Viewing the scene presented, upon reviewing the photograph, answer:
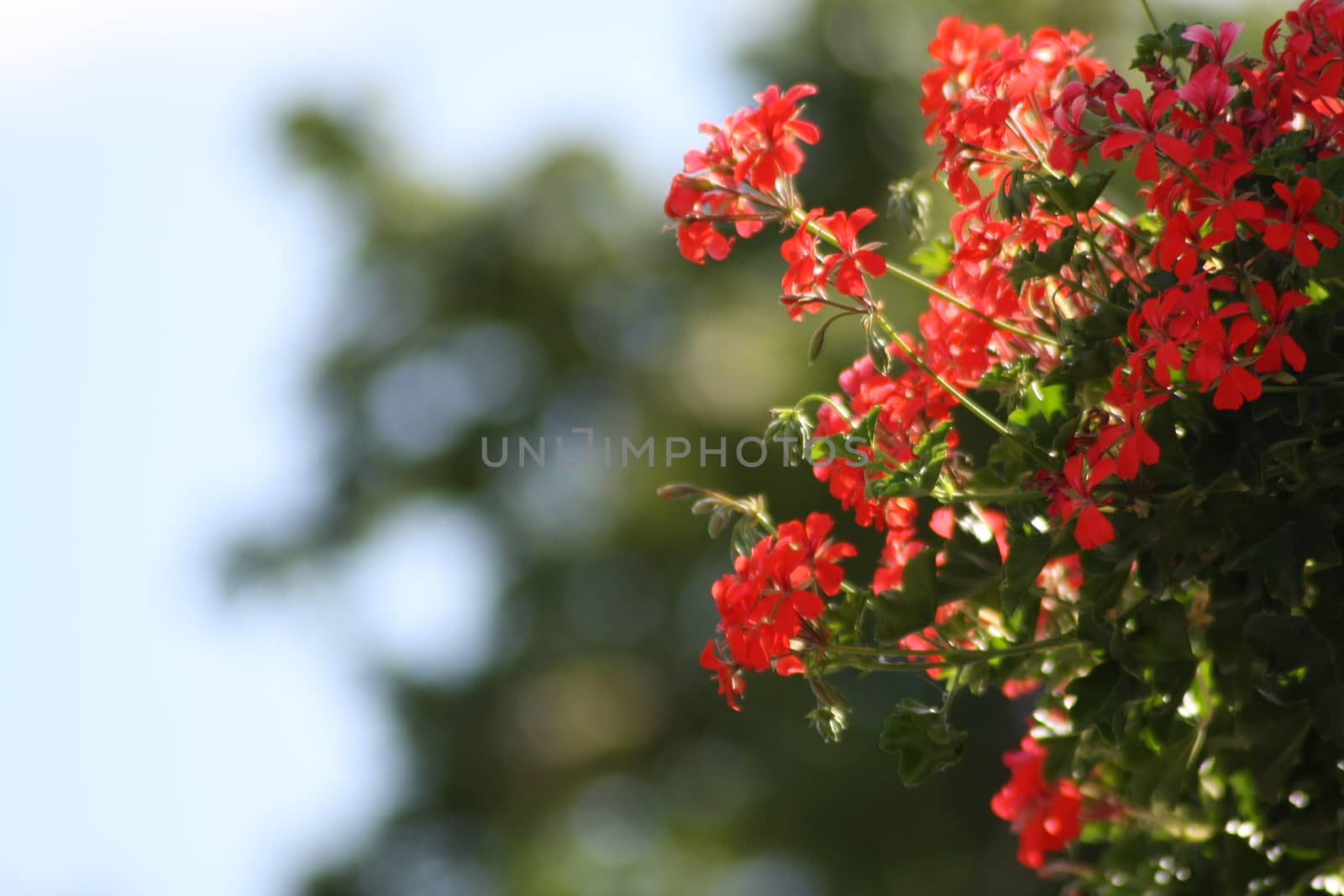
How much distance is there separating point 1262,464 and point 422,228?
17.7ft

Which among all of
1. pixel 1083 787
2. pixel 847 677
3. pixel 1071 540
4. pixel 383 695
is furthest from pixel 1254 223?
pixel 383 695

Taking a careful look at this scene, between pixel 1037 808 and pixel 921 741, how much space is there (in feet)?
0.96

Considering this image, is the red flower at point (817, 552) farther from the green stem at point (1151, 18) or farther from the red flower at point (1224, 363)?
the green stem at point (1151, 18)

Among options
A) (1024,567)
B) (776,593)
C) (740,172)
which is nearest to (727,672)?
(776,593)

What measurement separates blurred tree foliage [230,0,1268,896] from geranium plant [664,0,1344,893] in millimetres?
3234

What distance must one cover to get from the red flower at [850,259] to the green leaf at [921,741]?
256 millimetres

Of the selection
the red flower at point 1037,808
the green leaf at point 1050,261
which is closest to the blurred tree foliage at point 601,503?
the red flower at point 1037,808

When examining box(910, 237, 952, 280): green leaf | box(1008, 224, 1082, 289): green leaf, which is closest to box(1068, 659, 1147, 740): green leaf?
box(1008, 224, 1082, 289): green leaf

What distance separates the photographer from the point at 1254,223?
2.33ft

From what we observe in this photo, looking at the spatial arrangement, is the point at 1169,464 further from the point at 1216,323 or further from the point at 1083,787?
the point at 1083,787

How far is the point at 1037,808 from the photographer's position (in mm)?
1049

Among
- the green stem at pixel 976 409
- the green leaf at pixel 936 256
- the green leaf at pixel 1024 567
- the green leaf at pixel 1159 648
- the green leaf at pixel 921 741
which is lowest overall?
the green leaf at pixel 921 741

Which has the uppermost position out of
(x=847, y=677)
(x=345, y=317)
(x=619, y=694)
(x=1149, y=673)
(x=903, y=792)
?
(x=345, y=317)

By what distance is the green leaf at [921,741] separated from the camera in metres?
0.80
